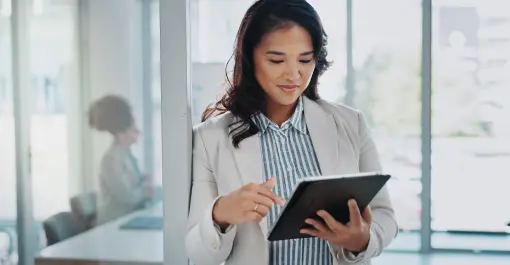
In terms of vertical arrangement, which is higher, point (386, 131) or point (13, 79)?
point (13, 79)

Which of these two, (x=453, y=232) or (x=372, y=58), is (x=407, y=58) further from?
(x=453, y=232)

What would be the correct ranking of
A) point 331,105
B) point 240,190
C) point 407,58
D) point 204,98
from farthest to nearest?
point 407,58
point 204,98
point 331,105
point 240,190

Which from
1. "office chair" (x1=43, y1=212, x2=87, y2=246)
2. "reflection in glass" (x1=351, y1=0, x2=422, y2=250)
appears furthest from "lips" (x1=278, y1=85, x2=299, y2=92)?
"reflection in glass" (x1=351, y1=0, x2=422, y2=250)

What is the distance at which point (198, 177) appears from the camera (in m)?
1.32

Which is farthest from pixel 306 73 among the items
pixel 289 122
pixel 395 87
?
pixel 395 87

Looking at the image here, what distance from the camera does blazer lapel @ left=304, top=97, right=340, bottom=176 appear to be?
1.33 metres

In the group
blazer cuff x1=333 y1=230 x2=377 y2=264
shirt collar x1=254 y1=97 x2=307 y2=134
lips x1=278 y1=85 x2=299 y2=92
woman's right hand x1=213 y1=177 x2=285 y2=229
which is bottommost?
blazer cuff x1=333 y1=230 x2=377 y2=264

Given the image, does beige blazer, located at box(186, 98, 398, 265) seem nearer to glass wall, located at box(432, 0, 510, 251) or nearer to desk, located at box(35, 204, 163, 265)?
desk, located at box(35, 204, 163, 265)

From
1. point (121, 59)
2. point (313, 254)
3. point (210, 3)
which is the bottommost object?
point (313, 254)

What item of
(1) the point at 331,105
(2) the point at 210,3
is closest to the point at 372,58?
(2) the point at 210,3

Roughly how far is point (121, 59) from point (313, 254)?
67 centimetres

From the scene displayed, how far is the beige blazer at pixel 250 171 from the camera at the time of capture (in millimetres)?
1260

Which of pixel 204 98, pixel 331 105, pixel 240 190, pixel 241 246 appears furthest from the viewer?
pixel 204 98

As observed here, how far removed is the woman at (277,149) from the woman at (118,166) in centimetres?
23
